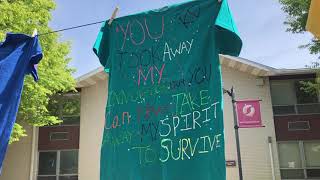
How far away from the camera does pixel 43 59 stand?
1570 cm

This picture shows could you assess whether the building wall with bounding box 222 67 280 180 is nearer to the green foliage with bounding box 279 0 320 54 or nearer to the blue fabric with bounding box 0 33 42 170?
the green foliage with bounding box 279 0 320 54

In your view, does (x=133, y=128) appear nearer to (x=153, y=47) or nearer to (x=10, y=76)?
(x=153, y=47)

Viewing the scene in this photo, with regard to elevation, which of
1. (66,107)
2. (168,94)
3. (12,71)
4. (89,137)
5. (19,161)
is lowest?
(168,94)

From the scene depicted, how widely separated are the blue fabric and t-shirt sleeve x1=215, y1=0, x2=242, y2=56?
2015 millimetres

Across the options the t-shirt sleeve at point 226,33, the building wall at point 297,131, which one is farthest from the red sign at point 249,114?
the t-shirt sleeve at point 226,33

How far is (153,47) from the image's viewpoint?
5.00 metres

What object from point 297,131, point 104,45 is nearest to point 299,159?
point 297,131

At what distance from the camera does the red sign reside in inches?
617

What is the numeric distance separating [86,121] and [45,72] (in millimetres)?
6940

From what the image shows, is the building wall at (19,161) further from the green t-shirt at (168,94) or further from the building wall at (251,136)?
the green t-shirt at (168,94)

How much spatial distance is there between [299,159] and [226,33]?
17466 mm

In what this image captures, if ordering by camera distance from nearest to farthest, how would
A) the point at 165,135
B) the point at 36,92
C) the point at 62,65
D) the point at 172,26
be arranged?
the point at 165,135
the point at 172,26
the point at 36,92
the point at 62,65

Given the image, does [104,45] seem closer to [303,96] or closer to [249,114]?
[249,114]

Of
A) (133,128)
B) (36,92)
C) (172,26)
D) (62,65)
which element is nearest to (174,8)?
(172,26)
